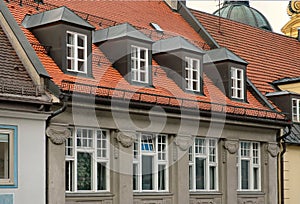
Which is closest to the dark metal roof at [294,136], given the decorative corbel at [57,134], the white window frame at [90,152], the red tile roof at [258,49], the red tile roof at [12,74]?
the red tile roof at [258,49]

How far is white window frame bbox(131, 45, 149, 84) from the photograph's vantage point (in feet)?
79.1

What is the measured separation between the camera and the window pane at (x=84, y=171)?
2147 cm

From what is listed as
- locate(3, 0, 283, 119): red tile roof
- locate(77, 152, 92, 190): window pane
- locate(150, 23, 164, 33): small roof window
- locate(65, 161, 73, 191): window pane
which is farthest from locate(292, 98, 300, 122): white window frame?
locate(65, 161, 73, 191): window pane

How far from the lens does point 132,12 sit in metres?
29.2

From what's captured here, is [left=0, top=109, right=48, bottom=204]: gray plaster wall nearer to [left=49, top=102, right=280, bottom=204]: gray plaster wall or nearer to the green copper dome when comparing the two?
[left=49, top=102, right=280, bottom=204]: gray plaster wall

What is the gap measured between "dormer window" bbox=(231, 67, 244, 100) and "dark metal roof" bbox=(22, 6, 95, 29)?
737 cm

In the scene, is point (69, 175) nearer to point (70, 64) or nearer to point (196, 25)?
point (70, 64)

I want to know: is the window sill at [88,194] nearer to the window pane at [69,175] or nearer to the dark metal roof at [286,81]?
the window pane at [69,175]

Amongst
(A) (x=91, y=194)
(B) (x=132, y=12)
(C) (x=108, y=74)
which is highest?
(B) (x=132, y=12)

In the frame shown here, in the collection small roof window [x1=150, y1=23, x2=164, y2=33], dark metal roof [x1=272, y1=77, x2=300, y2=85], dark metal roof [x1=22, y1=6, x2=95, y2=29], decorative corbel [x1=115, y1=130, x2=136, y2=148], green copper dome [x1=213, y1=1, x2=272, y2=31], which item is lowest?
decorative corbel [x1=115, y1=130, x2=136, y2=148]

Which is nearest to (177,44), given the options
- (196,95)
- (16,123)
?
(196,95)

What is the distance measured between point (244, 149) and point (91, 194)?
Result: 767cm

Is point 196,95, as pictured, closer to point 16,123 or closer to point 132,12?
point 132,12

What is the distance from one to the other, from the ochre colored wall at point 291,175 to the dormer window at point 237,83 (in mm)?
2827
